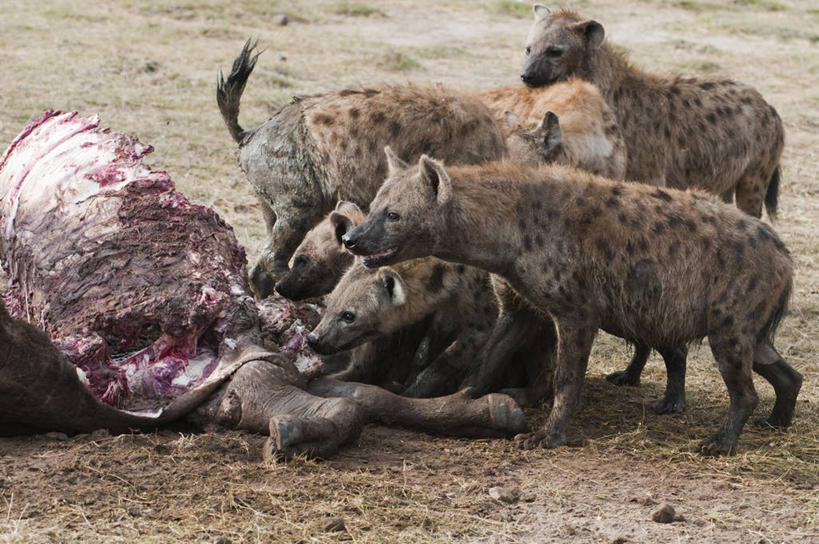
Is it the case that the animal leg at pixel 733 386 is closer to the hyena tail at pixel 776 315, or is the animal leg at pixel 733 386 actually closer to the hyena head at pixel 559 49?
the hyena tail at pixel 776 315

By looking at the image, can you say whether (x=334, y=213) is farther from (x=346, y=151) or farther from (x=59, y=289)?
(x=59, y=289)

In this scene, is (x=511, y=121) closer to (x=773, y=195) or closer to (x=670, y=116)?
(x=670, y=116)

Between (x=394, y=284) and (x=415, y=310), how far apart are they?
→ 156 mm

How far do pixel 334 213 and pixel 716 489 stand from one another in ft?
6.03

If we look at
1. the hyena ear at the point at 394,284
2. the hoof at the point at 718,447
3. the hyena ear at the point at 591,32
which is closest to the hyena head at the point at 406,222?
the hyena ear at the point at 394,284

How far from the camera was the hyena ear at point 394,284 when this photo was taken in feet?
14.2

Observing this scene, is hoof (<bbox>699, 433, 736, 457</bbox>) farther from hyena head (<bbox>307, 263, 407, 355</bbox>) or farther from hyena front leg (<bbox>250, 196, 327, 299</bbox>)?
hyena front leg (<bbox>250, 196, 327, 299</bbox>)

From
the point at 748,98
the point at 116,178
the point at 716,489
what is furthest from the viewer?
the point at 748,98

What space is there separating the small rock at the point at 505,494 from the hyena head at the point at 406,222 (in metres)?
0.88

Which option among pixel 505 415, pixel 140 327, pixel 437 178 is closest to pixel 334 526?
pixel 505 415

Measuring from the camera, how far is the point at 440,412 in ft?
12.7

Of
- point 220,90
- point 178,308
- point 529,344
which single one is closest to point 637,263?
point 529,344

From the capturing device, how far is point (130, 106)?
8.03 metres

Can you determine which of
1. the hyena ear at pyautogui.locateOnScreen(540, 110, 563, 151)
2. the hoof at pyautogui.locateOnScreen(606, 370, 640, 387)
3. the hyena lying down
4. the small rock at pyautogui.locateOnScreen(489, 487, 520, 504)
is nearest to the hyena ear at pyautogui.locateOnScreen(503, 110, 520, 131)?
the hyena ear at pyautogui.locateOnScreen(540, 110, 563, 151)
